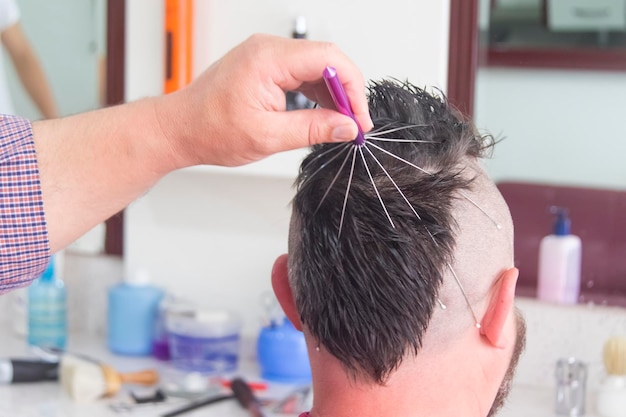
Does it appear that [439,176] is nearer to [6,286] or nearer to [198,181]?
[6,286]

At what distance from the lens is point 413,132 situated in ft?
3.55

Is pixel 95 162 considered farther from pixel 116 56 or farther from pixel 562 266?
pixel 116 56

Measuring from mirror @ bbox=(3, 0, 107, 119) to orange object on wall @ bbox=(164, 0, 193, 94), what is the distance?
365 mm

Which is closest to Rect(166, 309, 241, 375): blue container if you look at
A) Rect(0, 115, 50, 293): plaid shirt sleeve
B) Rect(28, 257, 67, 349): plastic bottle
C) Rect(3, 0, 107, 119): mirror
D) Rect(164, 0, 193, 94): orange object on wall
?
Rect(28, 257, 67, 349): plastic bottle

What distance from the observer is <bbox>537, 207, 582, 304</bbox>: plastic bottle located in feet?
6.74

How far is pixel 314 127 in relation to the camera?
1.00 meters

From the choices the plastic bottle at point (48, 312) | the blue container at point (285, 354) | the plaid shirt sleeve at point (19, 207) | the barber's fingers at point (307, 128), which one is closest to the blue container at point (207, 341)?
the blue container at point (285, 354)

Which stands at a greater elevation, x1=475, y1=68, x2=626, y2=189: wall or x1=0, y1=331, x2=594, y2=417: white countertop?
x1=475, y1=68, x2=626, y2=189: wall

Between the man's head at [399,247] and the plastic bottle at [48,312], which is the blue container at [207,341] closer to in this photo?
the plastic bottle at [48,312]

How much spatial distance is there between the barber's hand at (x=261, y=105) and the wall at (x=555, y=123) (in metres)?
1.08

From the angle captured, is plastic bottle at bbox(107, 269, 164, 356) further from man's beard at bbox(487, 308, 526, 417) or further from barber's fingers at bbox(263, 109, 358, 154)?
barber's fingers at bbox(263, 109, 358, 154)

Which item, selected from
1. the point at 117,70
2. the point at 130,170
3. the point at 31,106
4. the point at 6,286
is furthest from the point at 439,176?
the point at 31,106

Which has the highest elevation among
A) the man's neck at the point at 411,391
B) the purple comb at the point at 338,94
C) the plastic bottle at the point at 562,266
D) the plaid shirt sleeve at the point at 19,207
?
the purple comb at the point at 338,94

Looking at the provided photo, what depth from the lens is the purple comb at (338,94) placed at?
96 cm
